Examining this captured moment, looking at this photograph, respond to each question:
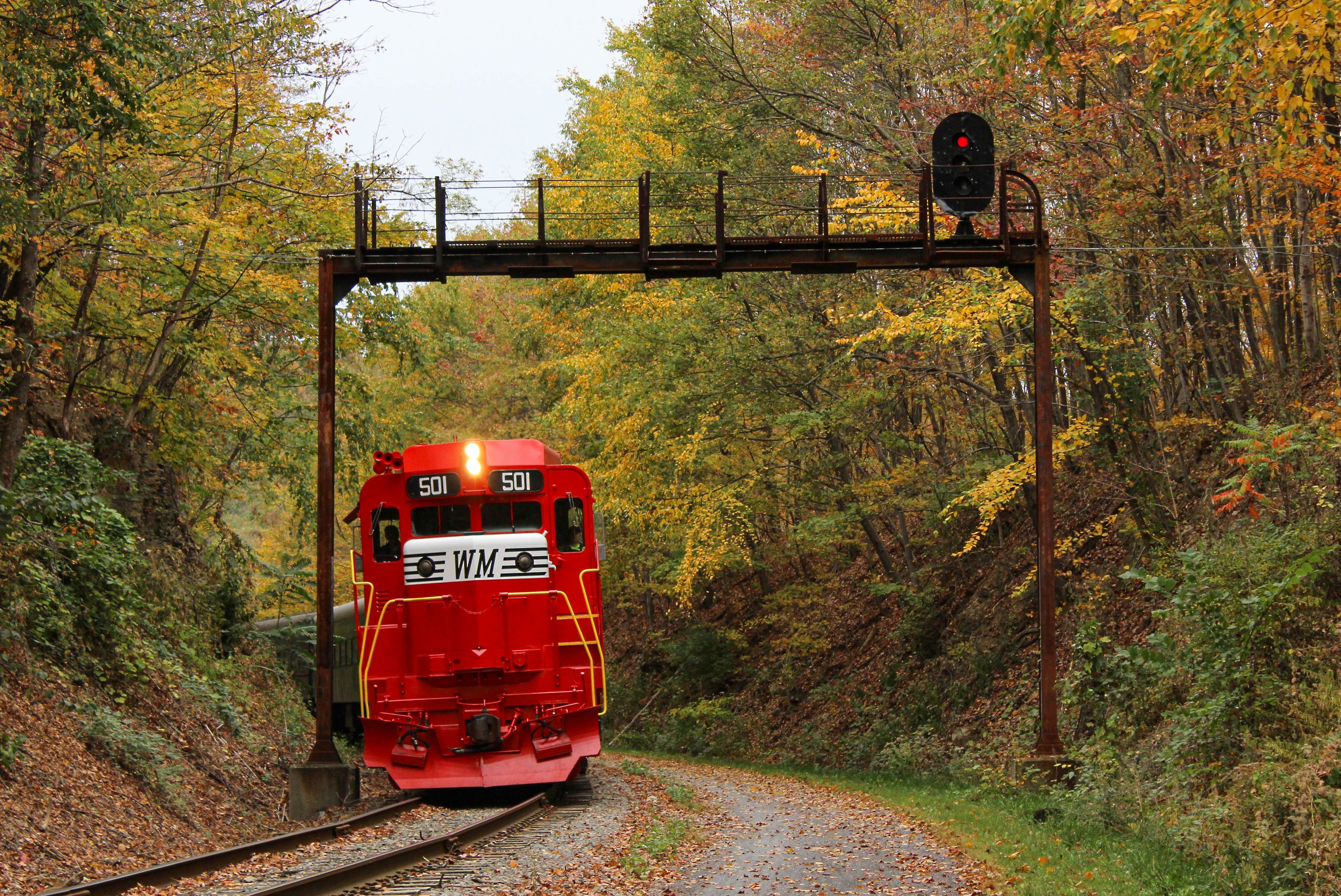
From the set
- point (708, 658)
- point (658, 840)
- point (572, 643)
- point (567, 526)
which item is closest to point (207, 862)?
point (658, 840)

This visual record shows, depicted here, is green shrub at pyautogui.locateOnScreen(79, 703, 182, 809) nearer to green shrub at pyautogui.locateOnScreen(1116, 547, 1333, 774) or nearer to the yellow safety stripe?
the yellow safety stripe

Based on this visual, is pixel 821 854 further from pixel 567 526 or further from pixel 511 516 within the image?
pixel 511 516

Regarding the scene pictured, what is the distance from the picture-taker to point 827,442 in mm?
24938

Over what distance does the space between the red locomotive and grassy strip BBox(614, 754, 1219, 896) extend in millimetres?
4432

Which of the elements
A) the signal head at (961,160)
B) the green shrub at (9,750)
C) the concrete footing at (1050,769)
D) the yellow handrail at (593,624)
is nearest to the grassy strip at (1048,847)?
the concrete footing at (1050,769)

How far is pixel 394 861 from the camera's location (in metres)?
9.24

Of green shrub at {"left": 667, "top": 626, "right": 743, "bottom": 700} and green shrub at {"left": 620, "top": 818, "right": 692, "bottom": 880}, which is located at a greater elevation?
green shrub at {"left": 620, "top": 818, "right": 692, "bottom": 880}

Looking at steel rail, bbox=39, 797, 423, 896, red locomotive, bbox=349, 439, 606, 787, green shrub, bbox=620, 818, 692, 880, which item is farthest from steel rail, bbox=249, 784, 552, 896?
green shrub, bbox=620, 818, 692, 880

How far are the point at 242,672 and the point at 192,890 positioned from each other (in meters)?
13.8

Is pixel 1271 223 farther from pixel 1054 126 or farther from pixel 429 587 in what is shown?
pixel 429 587

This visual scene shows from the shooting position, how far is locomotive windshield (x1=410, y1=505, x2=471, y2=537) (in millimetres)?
14523

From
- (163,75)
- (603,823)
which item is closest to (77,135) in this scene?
(163,75)

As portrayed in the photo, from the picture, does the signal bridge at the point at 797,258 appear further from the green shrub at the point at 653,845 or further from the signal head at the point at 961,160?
the green shrub at the point at 653,845

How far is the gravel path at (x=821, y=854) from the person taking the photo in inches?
348
